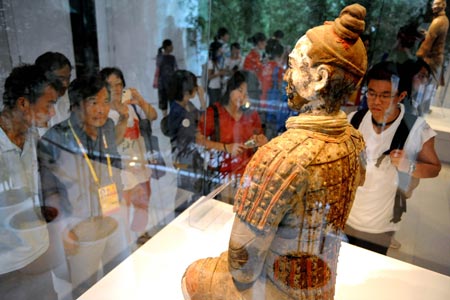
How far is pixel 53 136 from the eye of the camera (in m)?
1.94

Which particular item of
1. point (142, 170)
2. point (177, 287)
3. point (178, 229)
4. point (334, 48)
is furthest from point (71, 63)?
point (334, 48)

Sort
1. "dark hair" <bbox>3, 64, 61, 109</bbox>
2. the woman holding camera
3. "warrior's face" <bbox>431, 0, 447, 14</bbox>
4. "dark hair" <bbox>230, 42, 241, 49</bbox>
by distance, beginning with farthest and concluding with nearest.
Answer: "dark hair" <bbox>230, 42, 241, 49</bbox>
"warrior's face" <bbox>431, 0, 447, 14</bbox>
the woman holding camera
"dark hair" <bbox>3, 64, 61, 109</bbox>

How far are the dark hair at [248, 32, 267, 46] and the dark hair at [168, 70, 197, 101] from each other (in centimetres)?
88

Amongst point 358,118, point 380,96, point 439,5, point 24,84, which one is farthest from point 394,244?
point 24,84

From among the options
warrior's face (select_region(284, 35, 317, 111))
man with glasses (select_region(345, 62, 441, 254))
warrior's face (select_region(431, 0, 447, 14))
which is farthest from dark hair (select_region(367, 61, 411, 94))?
warrior's face (select_region(284, 35, 317, 111))

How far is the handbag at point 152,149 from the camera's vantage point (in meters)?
2.62

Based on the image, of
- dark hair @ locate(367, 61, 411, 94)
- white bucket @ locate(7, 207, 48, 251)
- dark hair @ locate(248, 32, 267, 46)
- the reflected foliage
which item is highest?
the reflected foliage

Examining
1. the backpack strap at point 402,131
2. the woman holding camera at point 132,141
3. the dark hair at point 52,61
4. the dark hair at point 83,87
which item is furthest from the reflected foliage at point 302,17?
the dark hair at point 52,61

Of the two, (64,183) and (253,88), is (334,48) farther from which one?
(253,88)

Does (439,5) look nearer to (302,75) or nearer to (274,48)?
(274,48)

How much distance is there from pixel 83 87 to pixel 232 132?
1.12 metres

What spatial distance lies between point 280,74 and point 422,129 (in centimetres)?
164

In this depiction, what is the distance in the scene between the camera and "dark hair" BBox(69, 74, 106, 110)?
2.00m

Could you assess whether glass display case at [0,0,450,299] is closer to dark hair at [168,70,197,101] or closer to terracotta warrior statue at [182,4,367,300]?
dark hair at [168,70,197,101]
